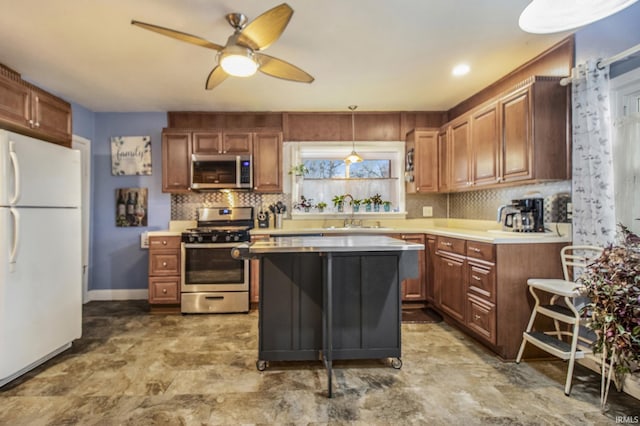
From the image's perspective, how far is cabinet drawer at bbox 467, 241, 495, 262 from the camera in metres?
2.57

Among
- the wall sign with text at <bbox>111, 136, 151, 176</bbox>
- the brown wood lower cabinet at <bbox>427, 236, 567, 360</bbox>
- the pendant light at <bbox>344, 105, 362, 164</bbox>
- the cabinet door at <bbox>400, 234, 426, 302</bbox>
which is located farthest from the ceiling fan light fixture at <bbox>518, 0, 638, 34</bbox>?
the wall sign with text at <bbox>111, 136, 151, 176</bbox>

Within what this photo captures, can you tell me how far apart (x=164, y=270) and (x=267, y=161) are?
5.96ft

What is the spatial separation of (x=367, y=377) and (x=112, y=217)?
3.96 metres

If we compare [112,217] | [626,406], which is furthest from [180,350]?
[626,406]

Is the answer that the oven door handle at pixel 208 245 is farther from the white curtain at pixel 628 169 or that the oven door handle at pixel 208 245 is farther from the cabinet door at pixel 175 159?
the white curtain at pixel 628 169

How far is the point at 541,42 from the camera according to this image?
262 cm

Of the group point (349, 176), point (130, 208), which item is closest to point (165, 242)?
point (130, 208)

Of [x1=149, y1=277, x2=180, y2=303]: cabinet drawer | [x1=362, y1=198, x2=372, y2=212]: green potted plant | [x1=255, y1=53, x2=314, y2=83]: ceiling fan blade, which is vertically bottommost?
[x1=149, y1=277, x2=180, y2=303]: cabinet drawer

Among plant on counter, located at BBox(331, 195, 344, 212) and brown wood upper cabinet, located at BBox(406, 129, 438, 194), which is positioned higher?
brown wood upper cabinet, located at BBox(406, 129, 438, 194)

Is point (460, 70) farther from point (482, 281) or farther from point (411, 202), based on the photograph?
point (482, 281)

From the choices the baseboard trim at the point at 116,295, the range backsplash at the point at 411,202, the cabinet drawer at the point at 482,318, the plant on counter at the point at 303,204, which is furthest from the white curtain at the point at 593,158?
the baseboard trim at the point at 116,295

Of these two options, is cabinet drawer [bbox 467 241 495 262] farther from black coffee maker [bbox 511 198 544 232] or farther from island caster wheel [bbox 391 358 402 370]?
island caster wheel [bbox 391 358 402 370]

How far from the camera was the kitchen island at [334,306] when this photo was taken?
2.37 metres

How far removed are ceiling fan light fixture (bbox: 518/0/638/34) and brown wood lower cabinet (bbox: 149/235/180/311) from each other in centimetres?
373
